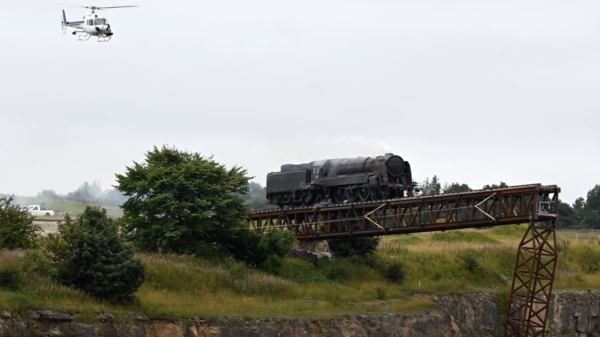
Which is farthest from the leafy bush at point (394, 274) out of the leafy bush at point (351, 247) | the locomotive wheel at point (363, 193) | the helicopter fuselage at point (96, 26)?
the helicopter fuselage at point (96, 26)

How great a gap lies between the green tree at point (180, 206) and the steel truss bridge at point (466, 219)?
24.9ft

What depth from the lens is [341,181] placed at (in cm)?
7069

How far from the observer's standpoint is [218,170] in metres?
60.8

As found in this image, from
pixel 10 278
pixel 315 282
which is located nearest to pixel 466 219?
pixel 315 282

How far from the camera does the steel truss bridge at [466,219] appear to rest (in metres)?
56.3

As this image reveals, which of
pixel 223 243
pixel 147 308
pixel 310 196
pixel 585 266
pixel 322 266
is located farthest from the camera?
pixel 585 266

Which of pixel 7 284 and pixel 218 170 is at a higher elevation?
pixel 218 170

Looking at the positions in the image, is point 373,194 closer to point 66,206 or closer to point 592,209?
point 66,206

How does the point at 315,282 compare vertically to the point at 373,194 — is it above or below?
below

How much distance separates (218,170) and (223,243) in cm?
428

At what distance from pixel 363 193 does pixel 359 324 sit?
22.1 meters

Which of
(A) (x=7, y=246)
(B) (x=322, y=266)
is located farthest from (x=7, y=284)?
(B) (x=322, y=266)

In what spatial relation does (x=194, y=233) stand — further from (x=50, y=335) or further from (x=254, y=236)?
(x=50, y=335)

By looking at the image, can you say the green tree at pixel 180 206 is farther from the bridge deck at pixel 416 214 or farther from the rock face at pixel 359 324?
→ the rock face at pixel 359 324
